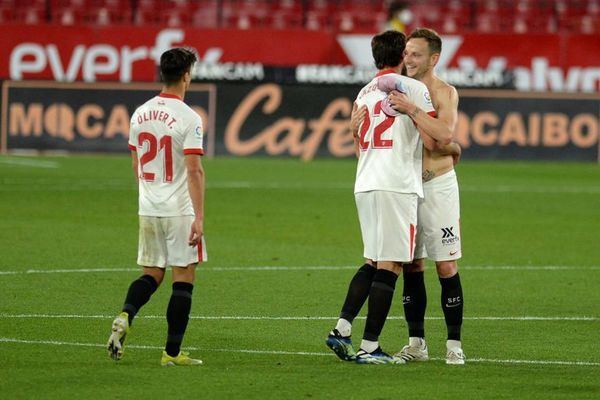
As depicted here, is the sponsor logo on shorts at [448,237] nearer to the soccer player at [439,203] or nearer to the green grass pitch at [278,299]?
the soccer player at [439,203]

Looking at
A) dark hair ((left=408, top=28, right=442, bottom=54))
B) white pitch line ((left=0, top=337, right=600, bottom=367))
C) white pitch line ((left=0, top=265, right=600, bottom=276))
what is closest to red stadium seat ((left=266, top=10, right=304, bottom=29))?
white pitch line ((left=0, top=265, right=600, bottom=276))

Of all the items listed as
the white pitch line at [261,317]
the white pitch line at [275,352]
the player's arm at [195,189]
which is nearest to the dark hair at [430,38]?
the player's arm at [195,189]

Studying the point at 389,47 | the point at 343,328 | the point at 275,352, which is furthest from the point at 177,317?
the point at 389,47

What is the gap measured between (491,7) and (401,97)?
84.7 feet

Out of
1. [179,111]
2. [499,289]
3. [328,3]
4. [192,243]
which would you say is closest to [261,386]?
[192,243]

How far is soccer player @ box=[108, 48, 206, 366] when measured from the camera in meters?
7.61

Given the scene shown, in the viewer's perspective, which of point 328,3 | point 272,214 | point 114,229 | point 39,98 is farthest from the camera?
point 328,3

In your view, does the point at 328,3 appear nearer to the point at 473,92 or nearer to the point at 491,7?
the point at 491,7

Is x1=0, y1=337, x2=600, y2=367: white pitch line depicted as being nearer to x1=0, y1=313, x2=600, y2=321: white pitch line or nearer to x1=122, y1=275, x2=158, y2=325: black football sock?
x1=122, y1=275, x2=158, y2=325: black football sock

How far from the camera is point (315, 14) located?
32.3 metres

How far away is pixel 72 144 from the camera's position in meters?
26.1

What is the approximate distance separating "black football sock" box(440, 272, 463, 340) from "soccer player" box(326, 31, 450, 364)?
0.37 m

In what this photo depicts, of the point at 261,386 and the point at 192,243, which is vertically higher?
the point at 192,243

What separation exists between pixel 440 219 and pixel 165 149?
1.67 meters
